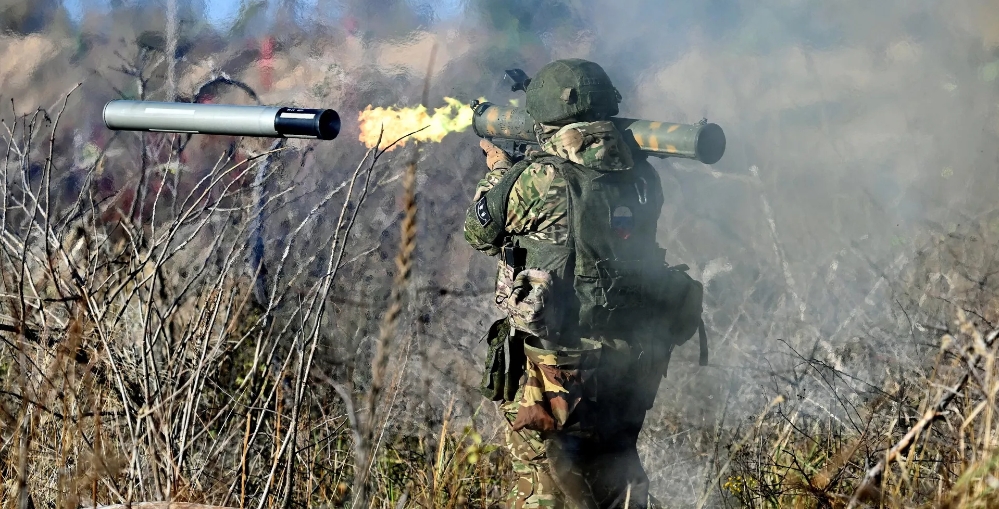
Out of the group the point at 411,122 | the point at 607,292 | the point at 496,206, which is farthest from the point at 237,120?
the point at 411,122

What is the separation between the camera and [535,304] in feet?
10.6

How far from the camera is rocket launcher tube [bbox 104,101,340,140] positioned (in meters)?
2.29

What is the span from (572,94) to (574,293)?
0.78m

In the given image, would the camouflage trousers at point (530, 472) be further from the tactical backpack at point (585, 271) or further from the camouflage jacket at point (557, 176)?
the camouflage jacket at point (557, 176)

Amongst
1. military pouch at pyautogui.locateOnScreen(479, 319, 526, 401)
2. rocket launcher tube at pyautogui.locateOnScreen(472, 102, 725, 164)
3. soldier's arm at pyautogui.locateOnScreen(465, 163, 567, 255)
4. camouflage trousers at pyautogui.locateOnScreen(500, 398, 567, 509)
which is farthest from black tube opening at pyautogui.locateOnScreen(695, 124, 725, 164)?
camouflage trousers at pyautogui.locateOnScreen(500, 398, 567, 509)

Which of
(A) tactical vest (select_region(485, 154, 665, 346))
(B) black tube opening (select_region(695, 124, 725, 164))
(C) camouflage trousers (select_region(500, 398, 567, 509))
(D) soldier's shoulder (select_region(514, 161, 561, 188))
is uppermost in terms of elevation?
(B) black tube opening (select_region(695, 124, 725, 164))

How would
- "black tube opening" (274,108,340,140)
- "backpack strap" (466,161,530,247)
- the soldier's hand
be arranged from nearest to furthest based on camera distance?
"black tube opening" (274,108,340,140) < "backpack strap" (466,161,530,247) < the soldier's hand

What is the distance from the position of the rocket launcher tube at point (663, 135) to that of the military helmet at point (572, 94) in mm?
99

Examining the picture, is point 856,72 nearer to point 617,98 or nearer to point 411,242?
point 617,98

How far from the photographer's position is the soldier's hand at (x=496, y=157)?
3.74 metres

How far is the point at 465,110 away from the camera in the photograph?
529 centimetres

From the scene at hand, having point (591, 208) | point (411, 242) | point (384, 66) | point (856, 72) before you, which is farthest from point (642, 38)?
point (411, 242)

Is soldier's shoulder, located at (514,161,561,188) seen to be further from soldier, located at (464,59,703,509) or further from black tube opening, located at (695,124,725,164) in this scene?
black tube opening, located at (695,124,725,164)

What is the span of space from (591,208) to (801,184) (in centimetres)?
317
